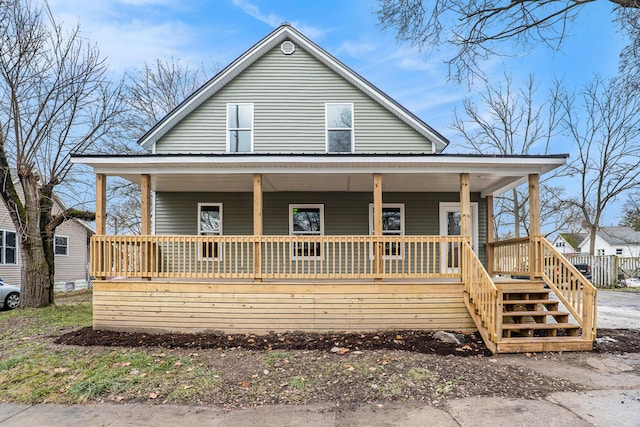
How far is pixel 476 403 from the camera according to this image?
431cm

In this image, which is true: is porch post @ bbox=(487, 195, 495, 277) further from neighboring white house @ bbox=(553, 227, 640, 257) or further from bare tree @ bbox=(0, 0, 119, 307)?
neighboring white house @ bbox=(553, 227, 640, 257)

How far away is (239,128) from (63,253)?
1679 cm

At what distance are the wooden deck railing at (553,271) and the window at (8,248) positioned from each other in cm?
1983

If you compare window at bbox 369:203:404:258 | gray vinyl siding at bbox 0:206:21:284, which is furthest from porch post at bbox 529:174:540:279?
gray vinyl siding at bbox 0:206:21:284

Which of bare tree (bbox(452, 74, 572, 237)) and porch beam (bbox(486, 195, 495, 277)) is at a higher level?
bare tree (bbox(452, 74, 572, 237))

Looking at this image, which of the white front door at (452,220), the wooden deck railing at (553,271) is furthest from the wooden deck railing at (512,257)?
the white front door at (452,220)

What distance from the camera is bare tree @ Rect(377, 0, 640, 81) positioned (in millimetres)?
6555

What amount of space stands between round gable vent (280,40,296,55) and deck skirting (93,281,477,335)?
23.5 ft

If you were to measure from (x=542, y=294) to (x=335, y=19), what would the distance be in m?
10.6

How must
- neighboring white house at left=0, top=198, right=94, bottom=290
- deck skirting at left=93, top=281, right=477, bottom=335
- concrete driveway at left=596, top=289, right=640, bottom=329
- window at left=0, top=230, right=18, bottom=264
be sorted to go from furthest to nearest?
neighboring white house at left=0, top=198, right=94, bottom=290 < window at left=0, top=230, right=18, bottom=264 < concrete driveway at left=596, top=289, right=640, bottom=329 < deck skirting at left=93, top=281, right=477, bottom=335

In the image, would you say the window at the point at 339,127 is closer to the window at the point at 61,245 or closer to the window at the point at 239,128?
the window at the point at 239,128

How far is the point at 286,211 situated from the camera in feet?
35.1

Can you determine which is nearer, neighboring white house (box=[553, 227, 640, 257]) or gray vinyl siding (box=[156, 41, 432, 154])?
gray vinyl siding (box=[156, 41, 432, 154])

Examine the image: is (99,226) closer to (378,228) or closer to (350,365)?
(378,228)
